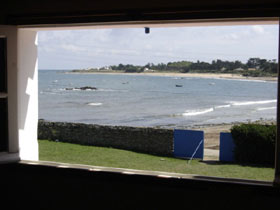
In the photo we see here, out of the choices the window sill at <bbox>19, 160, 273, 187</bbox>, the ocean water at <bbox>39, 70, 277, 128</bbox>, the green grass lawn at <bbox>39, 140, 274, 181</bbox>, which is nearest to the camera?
the window sill at <bbox>19, 160, 273, 187</bbox>

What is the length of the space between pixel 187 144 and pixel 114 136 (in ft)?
9.66

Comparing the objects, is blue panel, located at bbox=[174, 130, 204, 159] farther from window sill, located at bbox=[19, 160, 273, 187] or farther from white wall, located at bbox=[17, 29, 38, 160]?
window sill, located at bbox=[19, 160, 273, 187]

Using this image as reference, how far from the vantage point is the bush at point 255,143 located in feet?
34.0

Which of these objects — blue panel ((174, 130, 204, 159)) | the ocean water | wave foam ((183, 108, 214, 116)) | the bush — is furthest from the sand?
wave foam ((183, 108, 214, 116))

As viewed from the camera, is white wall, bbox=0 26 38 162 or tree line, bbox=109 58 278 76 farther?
tree line, bbox=109 58 278 76

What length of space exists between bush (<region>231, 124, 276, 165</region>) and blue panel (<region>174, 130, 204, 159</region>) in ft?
4.11

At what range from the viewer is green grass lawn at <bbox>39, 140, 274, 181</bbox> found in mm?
10062

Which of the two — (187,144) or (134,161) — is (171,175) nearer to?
(134,161)

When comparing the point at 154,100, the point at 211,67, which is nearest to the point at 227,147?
the point at 154,100

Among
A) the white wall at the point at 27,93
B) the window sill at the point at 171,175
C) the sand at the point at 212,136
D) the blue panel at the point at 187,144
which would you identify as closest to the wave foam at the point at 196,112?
the sand at the point at 212,136

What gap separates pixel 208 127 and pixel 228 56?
80.8 ft

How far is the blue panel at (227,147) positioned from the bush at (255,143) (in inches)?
22.6

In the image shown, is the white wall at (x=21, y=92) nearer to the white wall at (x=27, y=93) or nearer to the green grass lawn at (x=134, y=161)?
the white wall at (x=27, y=93)

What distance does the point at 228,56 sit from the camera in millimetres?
48469
